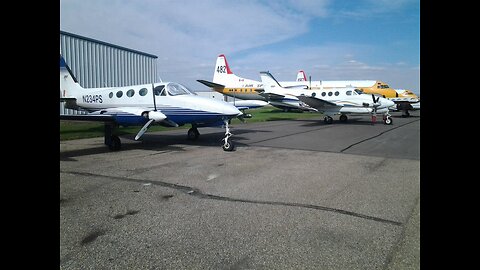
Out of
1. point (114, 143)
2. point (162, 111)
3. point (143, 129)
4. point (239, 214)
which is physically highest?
point (162, 111)

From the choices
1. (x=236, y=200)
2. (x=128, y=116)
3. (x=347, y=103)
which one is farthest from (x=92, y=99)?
(x=347, y=103)

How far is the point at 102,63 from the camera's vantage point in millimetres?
24281

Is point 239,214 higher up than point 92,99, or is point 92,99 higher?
point 92,99

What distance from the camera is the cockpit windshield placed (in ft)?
33.3

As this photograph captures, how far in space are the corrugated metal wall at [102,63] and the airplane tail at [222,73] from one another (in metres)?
6.95

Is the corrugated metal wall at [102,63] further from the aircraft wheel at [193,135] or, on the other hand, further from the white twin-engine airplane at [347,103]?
the white twin-engine airplane at [347,103]

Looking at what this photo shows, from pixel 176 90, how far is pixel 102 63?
17.1 m

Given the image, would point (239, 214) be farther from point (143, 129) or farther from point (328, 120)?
point (328, 120)

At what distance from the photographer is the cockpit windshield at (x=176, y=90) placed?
10164mm

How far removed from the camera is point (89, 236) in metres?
3.39

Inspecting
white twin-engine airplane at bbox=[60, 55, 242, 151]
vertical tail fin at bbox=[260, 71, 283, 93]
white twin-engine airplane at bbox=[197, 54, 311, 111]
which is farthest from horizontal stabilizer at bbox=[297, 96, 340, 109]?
white twin-engine airplane at bbox=[60, 55, 242, 151]
